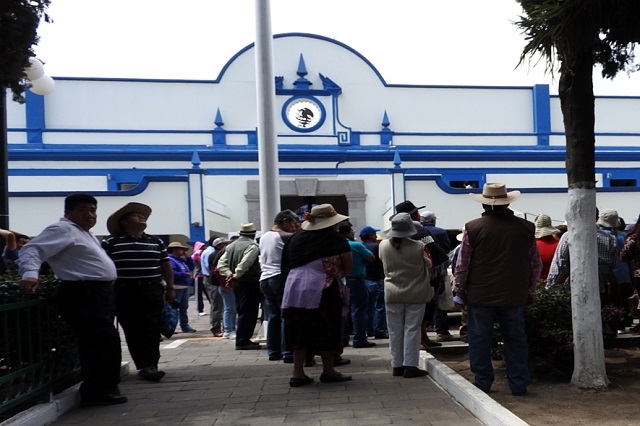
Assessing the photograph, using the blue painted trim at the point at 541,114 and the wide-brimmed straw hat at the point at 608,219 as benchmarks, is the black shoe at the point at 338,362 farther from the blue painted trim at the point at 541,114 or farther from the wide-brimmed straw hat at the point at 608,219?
the blue painted trim at the point at 541,114

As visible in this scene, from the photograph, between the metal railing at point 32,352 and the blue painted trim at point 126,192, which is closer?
the metal railing at point 32,352

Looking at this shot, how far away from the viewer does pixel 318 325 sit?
549 centimetres

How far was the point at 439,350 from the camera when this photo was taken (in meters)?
6.80

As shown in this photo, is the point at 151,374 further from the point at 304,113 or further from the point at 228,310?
the point at 304,113

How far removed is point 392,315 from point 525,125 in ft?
61.5

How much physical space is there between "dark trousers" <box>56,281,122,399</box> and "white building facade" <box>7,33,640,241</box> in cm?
1274

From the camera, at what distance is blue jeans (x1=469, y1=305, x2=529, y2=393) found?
4.86 metres

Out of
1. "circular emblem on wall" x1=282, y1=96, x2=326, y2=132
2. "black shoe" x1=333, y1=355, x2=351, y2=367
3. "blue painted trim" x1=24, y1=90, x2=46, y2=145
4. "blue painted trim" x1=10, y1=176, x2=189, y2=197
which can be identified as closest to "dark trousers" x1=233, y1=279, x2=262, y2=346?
"black shoe" x1=333, y1=355, x2=351, y2=367

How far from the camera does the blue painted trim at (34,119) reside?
788 inches

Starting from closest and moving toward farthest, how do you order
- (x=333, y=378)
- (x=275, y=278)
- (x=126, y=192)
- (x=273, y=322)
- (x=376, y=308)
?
(x=333, y=378)
(x=275, y=278)
(x=273, y=322)
(x=376, y=308)
(x=126, y=192)

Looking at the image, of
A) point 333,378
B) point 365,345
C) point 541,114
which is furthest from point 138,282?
point 541,114

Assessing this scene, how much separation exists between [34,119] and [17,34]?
666 inches

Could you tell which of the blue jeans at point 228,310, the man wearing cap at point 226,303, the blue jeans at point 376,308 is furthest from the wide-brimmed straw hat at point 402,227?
the blue jeans at point 228,310

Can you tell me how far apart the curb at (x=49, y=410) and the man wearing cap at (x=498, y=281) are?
321 centimetres
